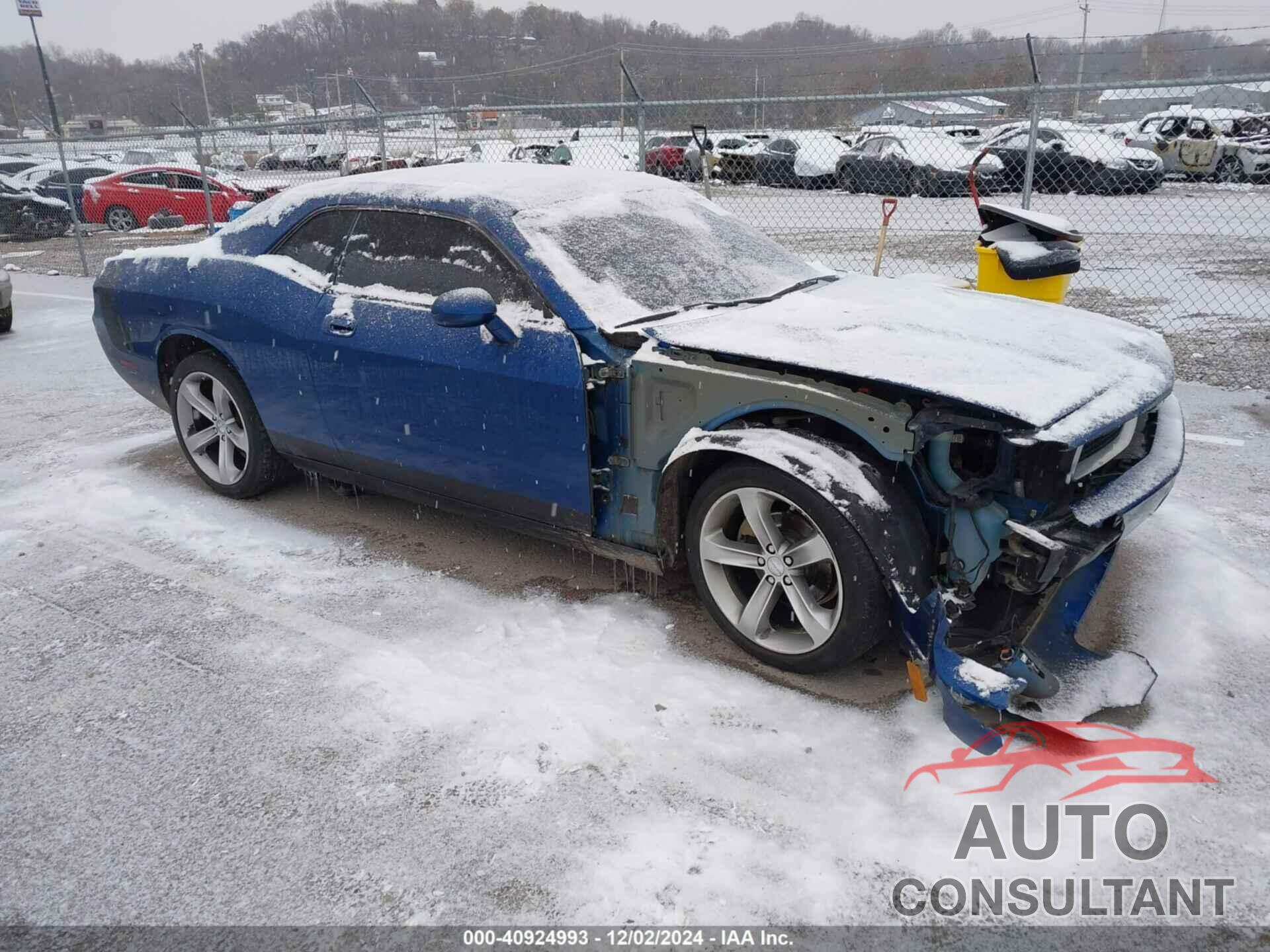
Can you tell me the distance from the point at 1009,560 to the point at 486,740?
159cm

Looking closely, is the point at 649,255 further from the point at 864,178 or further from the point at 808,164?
the point at 808,164

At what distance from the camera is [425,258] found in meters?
3.67

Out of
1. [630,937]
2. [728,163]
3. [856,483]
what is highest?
[728,163]

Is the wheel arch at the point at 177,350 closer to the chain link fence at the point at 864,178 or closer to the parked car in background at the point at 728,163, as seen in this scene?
the chain link fence at the point at 864,178

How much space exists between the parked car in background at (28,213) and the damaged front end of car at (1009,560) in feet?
63.3

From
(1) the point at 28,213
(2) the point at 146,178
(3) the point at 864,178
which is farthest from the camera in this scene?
(1) the point at 28,213

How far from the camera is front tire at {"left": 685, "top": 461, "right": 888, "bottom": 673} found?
2732 mm

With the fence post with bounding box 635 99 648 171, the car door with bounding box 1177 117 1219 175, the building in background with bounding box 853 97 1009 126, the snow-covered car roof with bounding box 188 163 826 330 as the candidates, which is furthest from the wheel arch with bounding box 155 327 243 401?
the car door with bounding box 1177 117 1219 175

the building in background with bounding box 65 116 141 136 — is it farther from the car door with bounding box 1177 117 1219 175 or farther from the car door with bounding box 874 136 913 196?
the car door with bounding box 1177 117 1219 175

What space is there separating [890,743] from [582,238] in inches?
82.6

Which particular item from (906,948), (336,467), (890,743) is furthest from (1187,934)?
(336,467)

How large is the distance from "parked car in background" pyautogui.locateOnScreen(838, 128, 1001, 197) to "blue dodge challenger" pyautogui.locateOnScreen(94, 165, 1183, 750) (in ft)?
42.9

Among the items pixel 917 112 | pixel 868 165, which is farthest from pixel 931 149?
pixel 917 112

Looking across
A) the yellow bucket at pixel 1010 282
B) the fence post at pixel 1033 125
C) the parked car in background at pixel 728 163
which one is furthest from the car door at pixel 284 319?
the parked car in background at pixel 728 163
